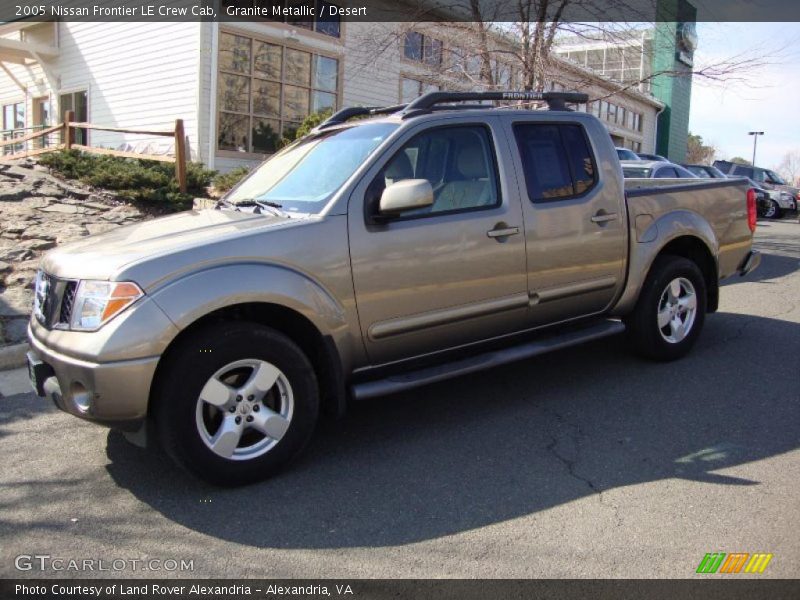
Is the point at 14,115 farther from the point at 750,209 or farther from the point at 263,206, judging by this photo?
the point at 750,209

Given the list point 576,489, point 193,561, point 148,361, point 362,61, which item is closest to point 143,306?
point 148,361

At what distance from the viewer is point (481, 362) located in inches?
169

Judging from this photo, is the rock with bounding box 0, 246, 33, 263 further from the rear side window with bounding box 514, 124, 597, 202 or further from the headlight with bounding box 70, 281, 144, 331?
the rear side window with bounding box 514, 124, 597, 202

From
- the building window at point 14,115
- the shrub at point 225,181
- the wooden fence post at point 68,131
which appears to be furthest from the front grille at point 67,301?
the building window at point 14,115

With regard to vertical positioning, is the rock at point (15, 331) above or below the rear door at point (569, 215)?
below

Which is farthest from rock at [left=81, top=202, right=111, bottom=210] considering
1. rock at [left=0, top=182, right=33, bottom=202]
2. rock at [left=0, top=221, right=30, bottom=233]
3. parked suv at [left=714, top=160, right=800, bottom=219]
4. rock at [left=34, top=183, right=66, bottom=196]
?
parked suv at [left=714, top=160, right=800, bottom=219]

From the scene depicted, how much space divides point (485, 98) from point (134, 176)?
8.39 meters

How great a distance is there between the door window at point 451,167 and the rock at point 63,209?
24.3 ft

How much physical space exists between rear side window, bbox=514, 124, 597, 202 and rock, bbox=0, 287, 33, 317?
4720 mm

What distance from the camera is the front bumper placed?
3.18m

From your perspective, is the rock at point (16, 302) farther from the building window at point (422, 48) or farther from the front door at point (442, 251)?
the building window at point (422, 48)

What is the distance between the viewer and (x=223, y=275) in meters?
3.42

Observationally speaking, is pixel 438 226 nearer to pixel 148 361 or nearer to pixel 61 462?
pixel 148 361

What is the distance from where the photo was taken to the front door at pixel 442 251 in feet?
12.7
